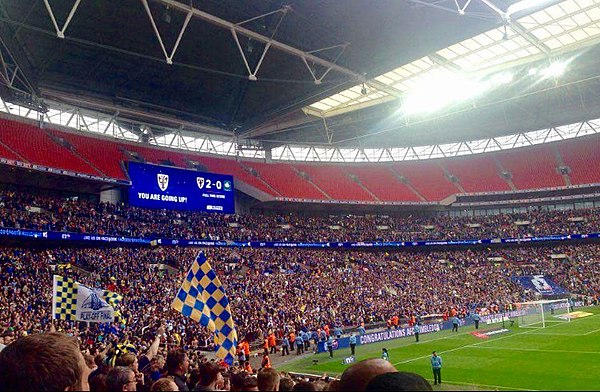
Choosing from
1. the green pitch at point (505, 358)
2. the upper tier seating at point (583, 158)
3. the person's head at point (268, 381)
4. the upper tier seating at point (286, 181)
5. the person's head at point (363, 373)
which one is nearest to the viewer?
the person's head at point (363, 373)

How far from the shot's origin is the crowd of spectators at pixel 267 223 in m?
33.0

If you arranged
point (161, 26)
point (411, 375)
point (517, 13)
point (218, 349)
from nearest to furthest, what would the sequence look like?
point (411, 375) → point (218, 349) → point (517, 13) → point (161, 26)

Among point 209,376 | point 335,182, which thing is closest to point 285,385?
point 209,376

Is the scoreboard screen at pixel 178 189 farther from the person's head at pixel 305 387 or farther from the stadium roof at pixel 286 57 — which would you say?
the person's head at pixel 305 387

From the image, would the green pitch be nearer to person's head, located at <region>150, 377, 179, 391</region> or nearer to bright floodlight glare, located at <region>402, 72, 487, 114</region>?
person's head, located at <region>150, 377, 179, 391</region>

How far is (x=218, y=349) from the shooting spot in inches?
422

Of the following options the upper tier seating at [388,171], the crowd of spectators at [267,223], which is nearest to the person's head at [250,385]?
the crowd of spectators at [267,223]

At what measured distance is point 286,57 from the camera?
32125mm

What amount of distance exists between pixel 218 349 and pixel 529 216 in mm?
52676

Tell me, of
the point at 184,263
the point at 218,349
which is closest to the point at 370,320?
the point at 184,263

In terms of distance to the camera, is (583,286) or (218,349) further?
(583,286)

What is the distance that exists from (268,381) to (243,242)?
3966 centimetres

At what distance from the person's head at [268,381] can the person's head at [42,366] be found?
7.38 feet

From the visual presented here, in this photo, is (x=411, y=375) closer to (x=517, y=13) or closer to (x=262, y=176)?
(x=517, y=13)
